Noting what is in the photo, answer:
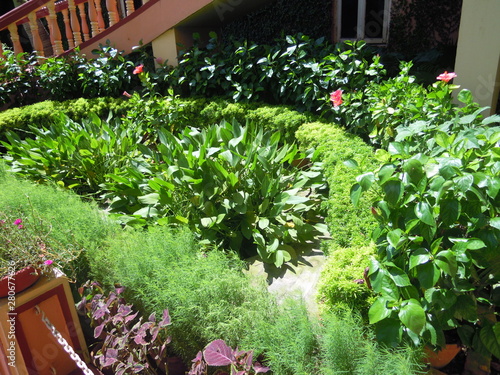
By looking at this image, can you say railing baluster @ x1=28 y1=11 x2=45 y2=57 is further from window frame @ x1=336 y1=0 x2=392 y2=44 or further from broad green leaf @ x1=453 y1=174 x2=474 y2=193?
broad green leaf @ x1=453 y1=174 x2=474 y2=193

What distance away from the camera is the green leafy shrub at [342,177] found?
8.43 feet

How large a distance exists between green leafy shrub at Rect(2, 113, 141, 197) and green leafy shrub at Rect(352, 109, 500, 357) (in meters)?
3.33

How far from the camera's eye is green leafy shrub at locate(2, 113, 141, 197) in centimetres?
445

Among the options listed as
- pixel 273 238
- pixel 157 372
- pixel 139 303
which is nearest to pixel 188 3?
pixel 273 238

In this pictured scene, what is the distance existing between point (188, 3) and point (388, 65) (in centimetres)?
299

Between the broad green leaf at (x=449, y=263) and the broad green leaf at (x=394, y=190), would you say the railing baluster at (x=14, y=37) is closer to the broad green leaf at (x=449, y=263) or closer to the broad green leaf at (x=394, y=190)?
the broad green leaf at (x=394, y=190)

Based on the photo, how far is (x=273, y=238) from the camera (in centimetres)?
303

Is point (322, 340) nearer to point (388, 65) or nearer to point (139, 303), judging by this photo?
point (139, 303)

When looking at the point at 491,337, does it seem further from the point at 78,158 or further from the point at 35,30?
the point at 35,30

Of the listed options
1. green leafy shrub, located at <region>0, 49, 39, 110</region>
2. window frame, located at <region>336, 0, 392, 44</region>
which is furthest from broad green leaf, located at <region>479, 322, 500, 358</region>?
green leafy shrub, located at <region>0, 49, 39, 110</region>

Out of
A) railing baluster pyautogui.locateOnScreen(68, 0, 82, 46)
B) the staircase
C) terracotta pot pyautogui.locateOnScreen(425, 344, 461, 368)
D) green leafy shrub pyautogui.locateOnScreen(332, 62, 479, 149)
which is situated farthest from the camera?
railing baluster pyautogui.locateOnScreen(68, 0, 82, 46)

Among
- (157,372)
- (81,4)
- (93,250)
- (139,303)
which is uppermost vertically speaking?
(81,4)

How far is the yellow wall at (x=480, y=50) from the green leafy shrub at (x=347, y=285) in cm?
250

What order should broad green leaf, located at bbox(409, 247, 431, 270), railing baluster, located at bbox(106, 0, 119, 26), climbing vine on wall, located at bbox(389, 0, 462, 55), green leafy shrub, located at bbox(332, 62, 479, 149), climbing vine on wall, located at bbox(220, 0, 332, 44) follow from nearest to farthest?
broad green leaf, located at bbox(409, 247, 431, 270) → green leafy shrub, located at bbox(332, 62, 479, 149) → climbing vine on wall, located at bbox(389, 0, 462, 55) → railing baluster, located at bbox(106, 0, 119, 26) → climbing vine on wall, located at bbox(220, 0, 332, 44)
